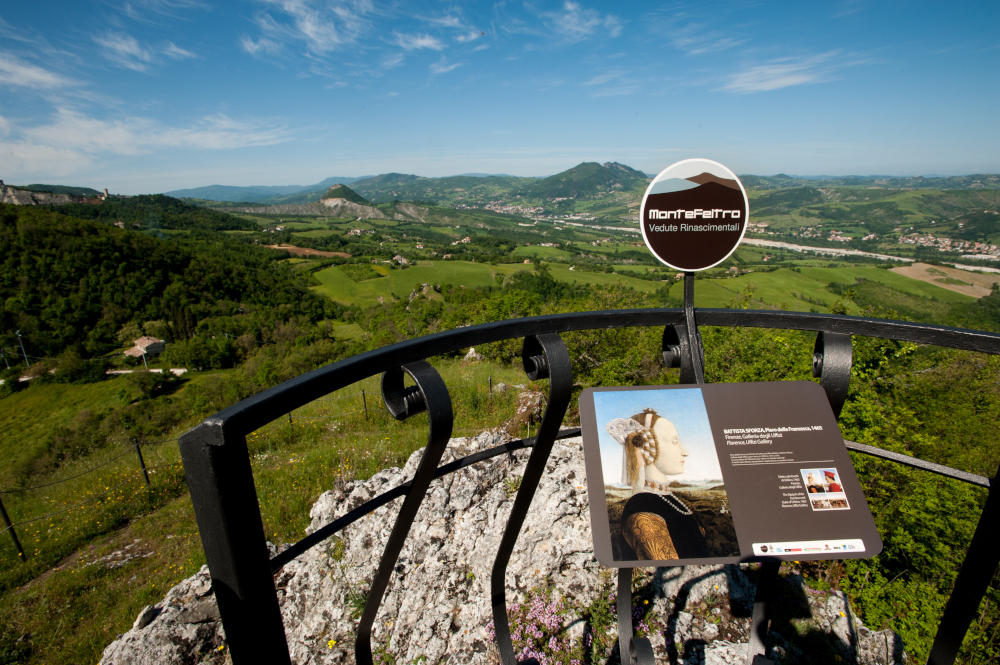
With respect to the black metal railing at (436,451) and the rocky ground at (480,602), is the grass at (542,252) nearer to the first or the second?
the rocky ground at (480,602)

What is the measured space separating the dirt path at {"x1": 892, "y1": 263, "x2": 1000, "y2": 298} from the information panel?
54549 mm

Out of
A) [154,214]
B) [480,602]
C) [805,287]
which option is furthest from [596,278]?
[154,214]

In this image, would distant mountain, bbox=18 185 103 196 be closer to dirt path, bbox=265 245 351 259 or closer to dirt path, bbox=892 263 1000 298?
dirt path, bbox=265 245 351 259

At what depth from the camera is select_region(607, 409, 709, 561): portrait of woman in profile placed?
4.24 ft

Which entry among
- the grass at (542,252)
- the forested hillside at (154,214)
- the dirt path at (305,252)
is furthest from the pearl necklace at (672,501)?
the forested hillside at (154,214)

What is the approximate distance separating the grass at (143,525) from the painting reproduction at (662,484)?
17.8 ft

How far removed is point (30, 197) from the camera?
86562mm

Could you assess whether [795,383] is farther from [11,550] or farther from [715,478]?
[11,550]

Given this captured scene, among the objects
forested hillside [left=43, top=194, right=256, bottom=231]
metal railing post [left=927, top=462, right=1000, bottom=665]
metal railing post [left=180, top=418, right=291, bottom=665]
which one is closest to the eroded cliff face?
forested hillside [left=43, top=194, right=256, bottom=231]

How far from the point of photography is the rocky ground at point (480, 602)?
2787 millimetres

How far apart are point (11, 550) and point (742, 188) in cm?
1139

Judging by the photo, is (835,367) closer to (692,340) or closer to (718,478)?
(692,340)

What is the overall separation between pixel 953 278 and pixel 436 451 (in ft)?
210

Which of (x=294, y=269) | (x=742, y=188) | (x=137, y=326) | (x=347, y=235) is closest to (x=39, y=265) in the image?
(x=137, y=326)
